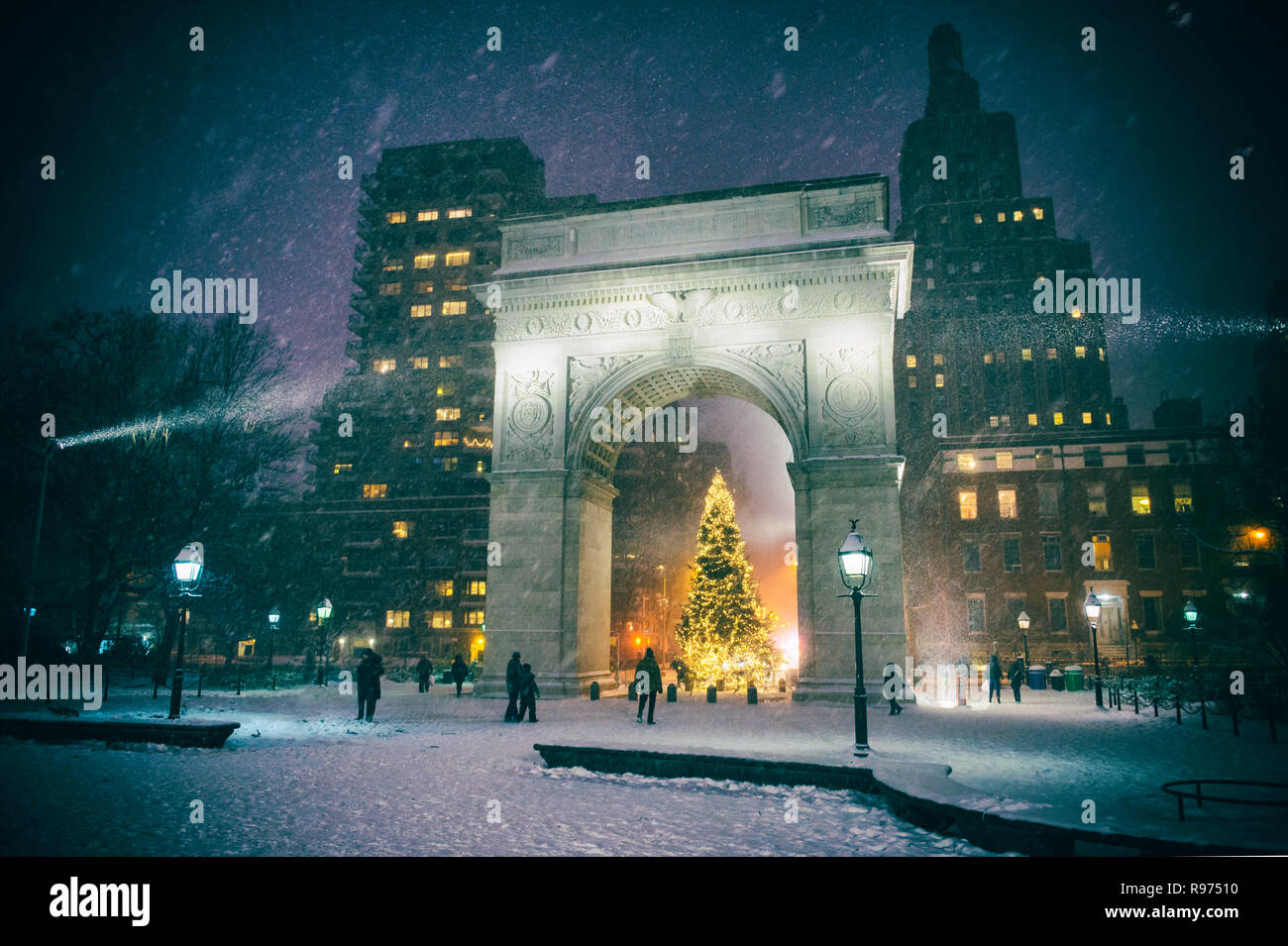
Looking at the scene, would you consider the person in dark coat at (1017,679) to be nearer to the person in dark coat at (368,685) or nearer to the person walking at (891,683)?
the person walking at (891,683)

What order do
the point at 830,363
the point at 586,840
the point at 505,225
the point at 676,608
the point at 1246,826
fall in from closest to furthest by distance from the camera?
the point at 1246,826 → the point at 586,840 → the point at 830,363 → the point at 505,225 → the point at 676,608

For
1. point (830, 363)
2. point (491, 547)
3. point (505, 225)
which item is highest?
point (505, 225)

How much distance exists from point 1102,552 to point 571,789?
47.5 metres

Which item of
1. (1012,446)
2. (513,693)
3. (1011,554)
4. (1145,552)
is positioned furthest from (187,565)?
(1145,552)

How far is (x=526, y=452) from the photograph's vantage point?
24391 millimetres

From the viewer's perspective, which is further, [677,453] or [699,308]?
[677,453]

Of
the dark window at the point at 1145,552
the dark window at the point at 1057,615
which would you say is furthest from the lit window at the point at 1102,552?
the dark window at the point at 1057,615

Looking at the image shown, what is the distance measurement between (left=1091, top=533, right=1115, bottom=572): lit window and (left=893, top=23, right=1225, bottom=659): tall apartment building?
89mm

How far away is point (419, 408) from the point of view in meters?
70.5

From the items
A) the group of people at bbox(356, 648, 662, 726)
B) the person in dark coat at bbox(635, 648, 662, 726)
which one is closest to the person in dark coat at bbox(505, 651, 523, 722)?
the group of people at bbox(356, 648, 662, 726)

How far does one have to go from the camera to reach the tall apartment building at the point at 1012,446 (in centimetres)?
4503
